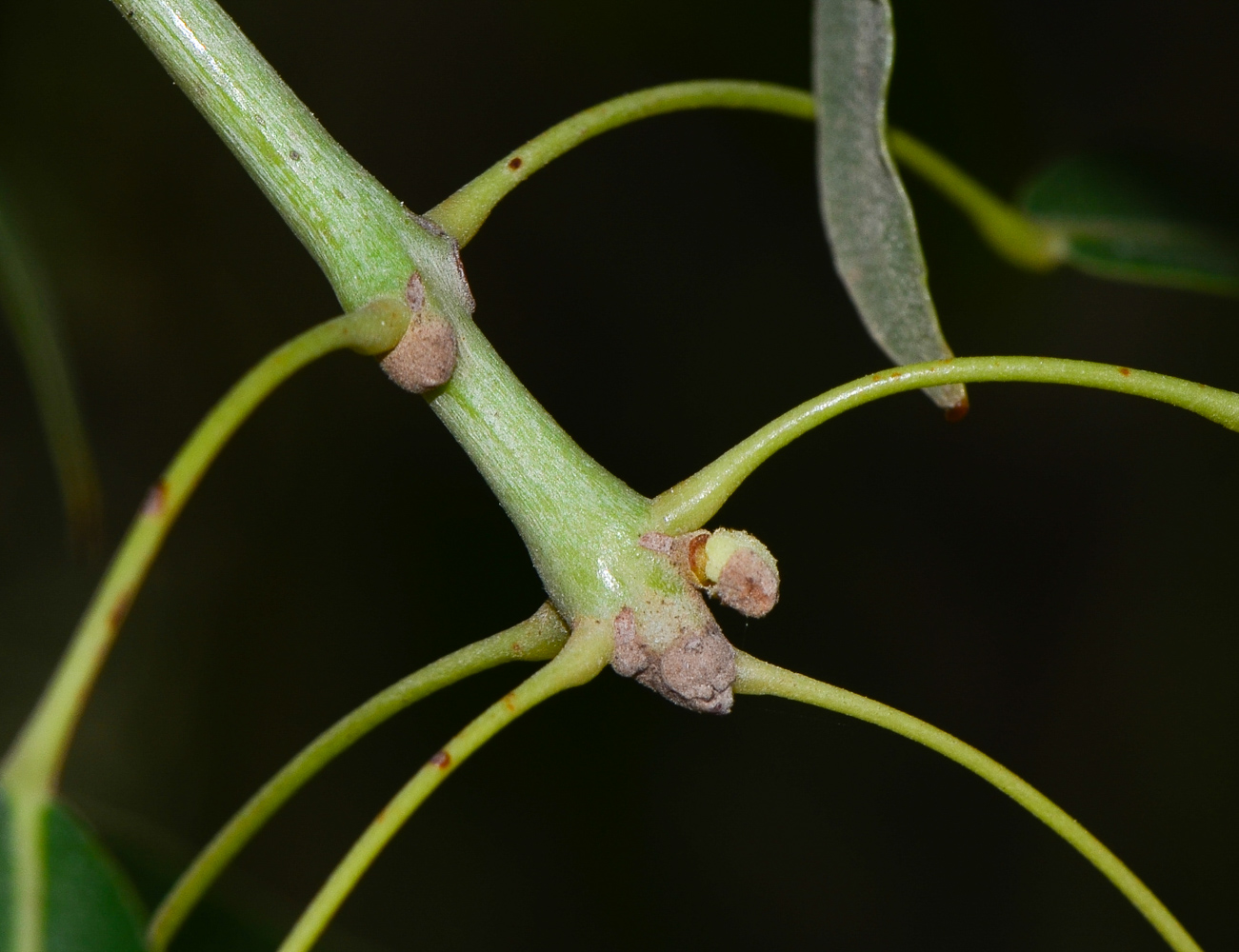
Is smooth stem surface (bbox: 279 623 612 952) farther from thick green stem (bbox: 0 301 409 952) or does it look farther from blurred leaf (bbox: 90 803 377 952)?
blurred leaf (bbox: 90 803 377 952)

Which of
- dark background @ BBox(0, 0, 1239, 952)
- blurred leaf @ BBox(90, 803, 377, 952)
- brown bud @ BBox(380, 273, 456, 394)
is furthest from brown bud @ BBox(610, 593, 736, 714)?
dark background @ BBox(0, 0, 1239, 952)

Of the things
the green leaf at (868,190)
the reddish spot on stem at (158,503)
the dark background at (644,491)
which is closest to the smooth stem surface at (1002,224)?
the green leaf at (868,190)

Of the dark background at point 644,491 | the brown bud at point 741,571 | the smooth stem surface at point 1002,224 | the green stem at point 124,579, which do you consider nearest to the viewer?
the green stem at point 124,579

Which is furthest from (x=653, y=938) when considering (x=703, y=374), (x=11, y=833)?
(x=11, y=833)

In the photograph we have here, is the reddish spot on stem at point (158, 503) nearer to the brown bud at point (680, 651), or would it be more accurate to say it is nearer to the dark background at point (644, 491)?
the brown bud at point (680, 651)

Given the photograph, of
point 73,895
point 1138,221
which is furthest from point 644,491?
point 73,895
